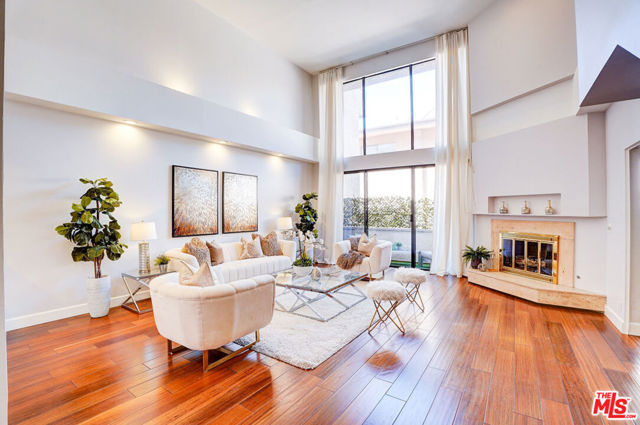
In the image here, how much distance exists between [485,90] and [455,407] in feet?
17.4

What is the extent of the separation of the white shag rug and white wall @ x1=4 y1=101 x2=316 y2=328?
8.67 feet

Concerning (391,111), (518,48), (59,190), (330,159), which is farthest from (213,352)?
(391,111)

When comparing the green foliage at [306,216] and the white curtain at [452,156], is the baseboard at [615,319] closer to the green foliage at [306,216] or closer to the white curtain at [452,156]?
the white curtain at [452,156]

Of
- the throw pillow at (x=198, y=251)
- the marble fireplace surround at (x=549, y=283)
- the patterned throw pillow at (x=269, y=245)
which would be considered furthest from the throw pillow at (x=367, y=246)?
the throw pillow at (x=198, y=251)

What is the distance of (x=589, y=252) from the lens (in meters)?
4.03

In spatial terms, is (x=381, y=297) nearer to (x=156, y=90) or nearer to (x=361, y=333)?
(x=361, y=333)

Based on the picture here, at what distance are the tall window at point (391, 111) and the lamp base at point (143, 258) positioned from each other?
201 inches

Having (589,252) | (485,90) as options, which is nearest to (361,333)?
(589,252)

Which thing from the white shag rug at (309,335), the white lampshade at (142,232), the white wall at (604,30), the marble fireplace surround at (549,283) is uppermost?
the white wall at (604,30)

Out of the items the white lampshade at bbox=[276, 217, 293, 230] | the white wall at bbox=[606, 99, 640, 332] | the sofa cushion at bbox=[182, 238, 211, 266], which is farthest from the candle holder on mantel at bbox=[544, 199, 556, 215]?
the sofa cushion at bbox=[182, 238, 211, 266]

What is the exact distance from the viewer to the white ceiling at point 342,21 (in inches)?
203

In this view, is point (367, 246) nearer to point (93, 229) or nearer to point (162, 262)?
point (162, 262)

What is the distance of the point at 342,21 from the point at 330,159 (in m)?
3.07

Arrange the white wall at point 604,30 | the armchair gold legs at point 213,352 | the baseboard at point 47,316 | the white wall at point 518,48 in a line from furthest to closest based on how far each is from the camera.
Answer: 1. the white wall at point 518,48
2. the baseboard at point 47,316
3. the armchair gold legs at point 213,352
4. the white wall at point 604,30
